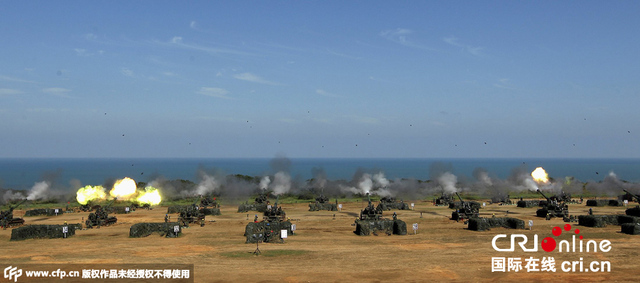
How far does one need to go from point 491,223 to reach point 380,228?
13.6m

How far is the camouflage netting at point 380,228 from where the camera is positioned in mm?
47375

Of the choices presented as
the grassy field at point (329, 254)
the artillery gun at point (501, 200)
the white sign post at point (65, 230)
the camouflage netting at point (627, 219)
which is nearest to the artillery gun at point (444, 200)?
the artillery gun at point (501, 200)

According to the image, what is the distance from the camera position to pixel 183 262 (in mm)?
33094

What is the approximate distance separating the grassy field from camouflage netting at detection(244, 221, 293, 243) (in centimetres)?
132

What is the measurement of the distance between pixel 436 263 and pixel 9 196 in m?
95.9

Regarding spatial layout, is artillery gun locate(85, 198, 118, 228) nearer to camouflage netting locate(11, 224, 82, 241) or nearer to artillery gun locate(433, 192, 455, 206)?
camouflage netting locate(11, 224, 82, 241)

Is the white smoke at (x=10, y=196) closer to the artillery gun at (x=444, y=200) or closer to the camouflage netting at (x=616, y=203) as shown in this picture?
the artillery gun at (x=444, y=200)

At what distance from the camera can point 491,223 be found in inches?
2018

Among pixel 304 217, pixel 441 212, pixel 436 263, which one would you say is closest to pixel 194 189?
pixel 304 217

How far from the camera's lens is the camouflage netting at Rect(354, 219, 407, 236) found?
47.4 metres

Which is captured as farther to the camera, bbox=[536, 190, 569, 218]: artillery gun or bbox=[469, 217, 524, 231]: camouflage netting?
bbox=[536, 190, 569, 218]: artillery gun

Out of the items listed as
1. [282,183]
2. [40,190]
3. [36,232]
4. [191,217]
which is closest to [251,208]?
[191,217]

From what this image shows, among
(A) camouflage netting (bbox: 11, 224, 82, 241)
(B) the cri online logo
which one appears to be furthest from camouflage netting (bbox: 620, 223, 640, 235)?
(A) camouflage netting (bbox: 11, 224, 82, 241)

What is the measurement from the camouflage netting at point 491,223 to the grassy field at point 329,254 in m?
0.93
